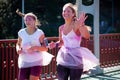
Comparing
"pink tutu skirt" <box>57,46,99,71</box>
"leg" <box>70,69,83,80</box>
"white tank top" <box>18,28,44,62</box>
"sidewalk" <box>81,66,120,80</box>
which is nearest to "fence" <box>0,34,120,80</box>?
"sidewalk" <box>81,66,120,80</box>

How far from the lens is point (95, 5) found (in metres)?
9.29

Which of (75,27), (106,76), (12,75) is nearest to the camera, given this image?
(75,27)

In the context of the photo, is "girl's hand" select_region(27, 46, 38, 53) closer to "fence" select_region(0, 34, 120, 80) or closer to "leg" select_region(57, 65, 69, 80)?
"leg" select_region(57, 65, 69, 80)

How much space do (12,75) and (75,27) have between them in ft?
9.56

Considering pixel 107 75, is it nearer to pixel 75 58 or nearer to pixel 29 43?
pixel 29 43

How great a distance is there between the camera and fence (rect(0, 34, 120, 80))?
269 inches

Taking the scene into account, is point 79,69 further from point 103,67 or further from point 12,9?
point 12,9

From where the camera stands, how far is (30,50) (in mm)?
5145

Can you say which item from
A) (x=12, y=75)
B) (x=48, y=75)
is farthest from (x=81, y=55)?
(x=48, y=75)

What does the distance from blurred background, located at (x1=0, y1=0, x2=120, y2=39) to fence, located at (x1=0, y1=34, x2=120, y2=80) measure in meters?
16.2

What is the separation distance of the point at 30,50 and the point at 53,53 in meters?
3.01

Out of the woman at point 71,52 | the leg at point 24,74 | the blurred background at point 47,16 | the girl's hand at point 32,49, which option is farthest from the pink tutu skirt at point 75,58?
the blurred background at point 47,16

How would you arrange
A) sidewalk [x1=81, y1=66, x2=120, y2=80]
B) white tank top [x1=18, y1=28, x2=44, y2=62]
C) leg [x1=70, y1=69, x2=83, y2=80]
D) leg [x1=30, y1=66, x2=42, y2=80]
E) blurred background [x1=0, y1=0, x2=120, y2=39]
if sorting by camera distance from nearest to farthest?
leg [x1=70, y1=69, x2=83, y2=80] → leg [x1=30, y1=66, x2=42, y2=80] → white tank top [x1=18, y1=28, x2=44, y2=62] → sidewalk [x1=81, y1=66, x2=120, y2=80] → blurred background [x1=0, y1=0, x2=120, y2=39]

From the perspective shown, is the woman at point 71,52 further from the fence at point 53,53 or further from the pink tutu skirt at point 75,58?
the fence at point 53,53
